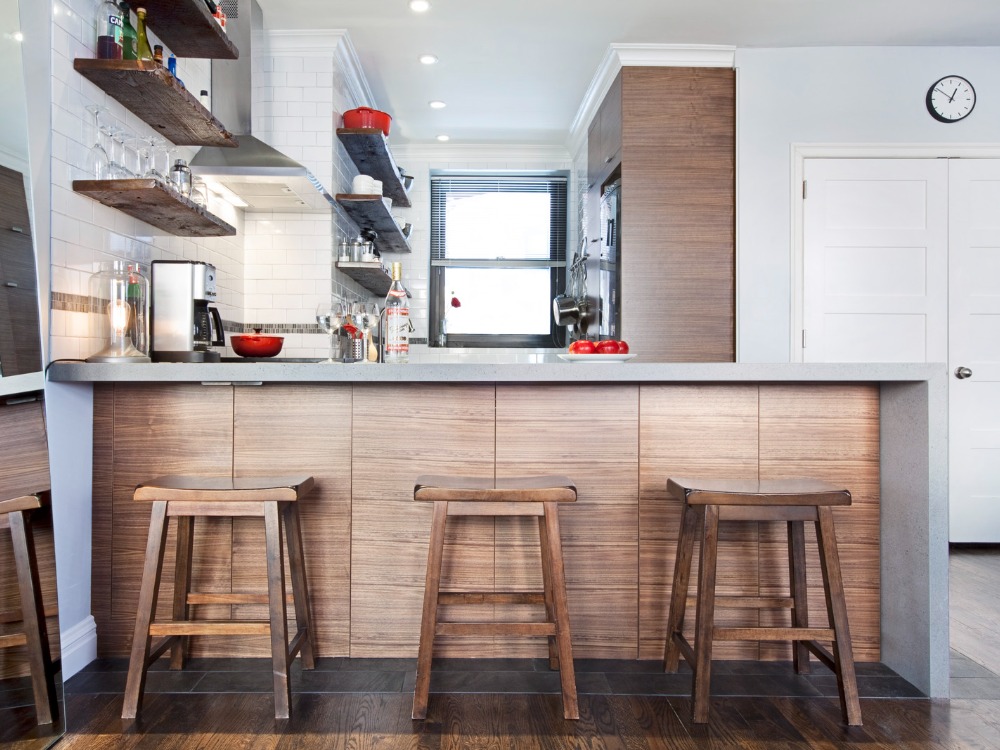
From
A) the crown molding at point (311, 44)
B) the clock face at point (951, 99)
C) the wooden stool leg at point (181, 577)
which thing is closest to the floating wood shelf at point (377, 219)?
the crown molding at point (311, 44)

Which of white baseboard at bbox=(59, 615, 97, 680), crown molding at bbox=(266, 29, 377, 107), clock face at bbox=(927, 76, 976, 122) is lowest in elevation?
white baseboard at bbox=(59, 615, 97, 680)

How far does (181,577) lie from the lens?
1997mm

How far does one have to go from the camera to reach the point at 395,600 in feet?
6.88

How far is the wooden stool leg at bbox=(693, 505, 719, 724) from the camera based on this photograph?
5.71ft

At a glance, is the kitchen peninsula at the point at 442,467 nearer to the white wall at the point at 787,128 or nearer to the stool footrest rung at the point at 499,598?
the stool footrest rung at the point at 499,598

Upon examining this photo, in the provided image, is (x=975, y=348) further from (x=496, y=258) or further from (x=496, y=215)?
(x=496, y=215)

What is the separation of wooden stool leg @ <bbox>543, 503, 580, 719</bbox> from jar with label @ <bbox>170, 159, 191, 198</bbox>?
1.81 m

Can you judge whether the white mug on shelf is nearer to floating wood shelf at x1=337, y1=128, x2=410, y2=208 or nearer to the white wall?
floating wood shelf at x1=337, y1=128, x2=410, y2=208

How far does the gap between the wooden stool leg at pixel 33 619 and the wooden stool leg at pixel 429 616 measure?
878mm

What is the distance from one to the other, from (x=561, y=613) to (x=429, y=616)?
336 millimetres

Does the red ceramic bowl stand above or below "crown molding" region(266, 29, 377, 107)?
below

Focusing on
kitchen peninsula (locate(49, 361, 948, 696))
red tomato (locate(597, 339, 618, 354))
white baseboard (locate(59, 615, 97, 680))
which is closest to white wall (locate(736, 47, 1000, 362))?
red tomato (locate(597, 339, 618, 354))

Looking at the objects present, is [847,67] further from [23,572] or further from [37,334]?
[23,572]

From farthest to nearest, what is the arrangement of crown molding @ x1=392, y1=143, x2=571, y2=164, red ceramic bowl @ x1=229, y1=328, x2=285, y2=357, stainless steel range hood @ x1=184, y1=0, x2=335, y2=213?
crown molding @ x1=392, y1=143, x2=571, y2=164
stainless steel range hood @ x1=184, y1=0, x2=335, y2=213
red ceramic bowl @ x1=229, y1=328, x2=285, y2=357
